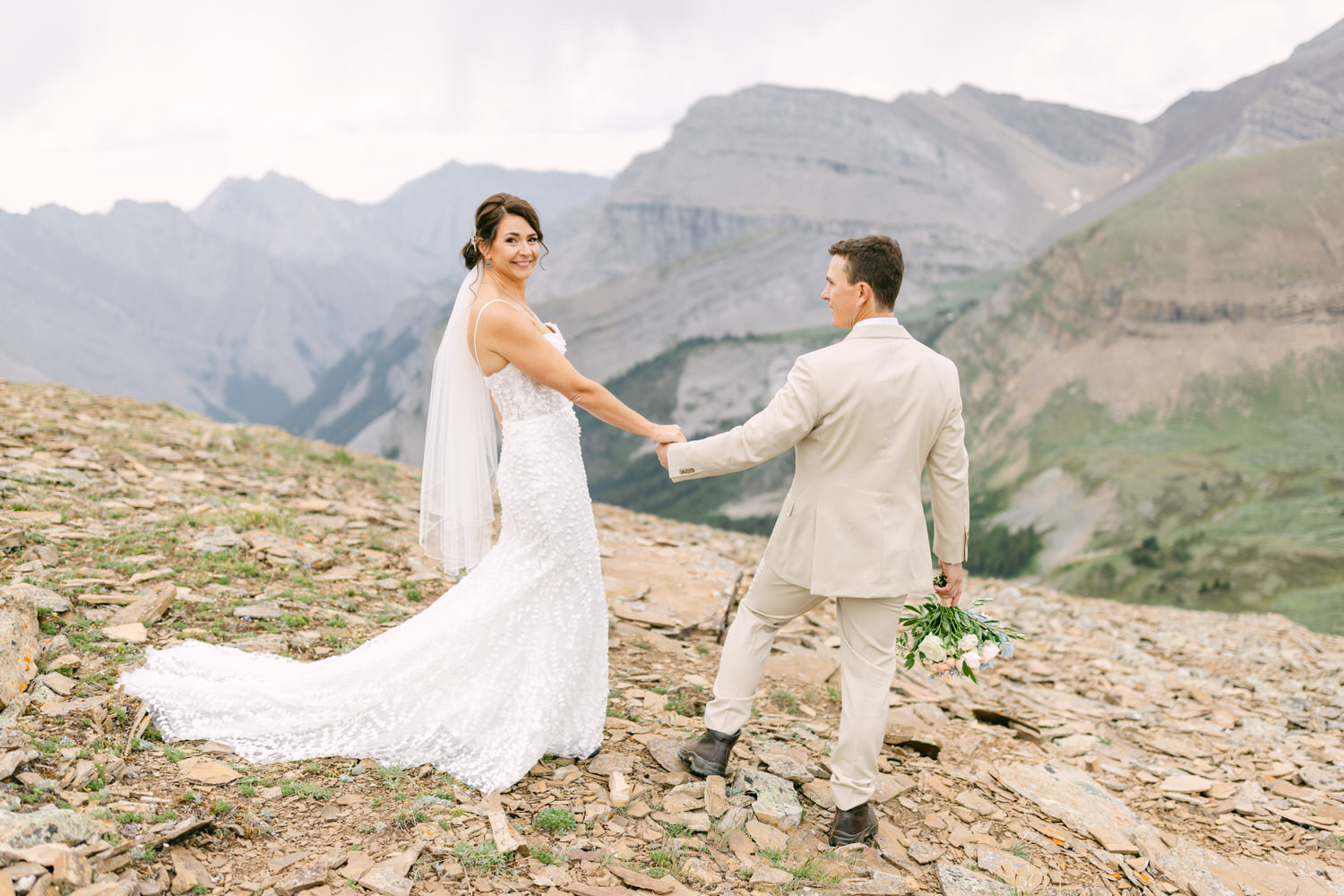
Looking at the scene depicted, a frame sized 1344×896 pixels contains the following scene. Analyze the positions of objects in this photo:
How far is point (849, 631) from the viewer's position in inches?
176

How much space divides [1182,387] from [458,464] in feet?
483

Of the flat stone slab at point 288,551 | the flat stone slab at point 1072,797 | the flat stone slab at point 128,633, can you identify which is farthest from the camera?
the flat stone slab at point 288,551

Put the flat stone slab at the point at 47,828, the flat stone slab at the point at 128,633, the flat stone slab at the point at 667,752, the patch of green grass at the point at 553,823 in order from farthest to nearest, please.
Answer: the flat stone slab at the point at 128,633 < the flat stone slab at the point at 667,752 < the patch of green grass at the point at 553,823 < the flat stone slab at the point at 47,828

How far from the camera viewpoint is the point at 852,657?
449cm

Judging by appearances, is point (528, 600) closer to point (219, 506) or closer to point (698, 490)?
point (219, 506)

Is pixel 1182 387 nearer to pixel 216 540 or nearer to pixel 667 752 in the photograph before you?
pixel 667 752

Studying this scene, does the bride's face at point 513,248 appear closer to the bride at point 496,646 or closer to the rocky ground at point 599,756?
the bride at point 496,646

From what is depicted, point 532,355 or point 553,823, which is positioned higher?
point 532,355

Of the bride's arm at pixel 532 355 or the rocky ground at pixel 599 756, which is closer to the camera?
the rocky ground at pixel 599 756

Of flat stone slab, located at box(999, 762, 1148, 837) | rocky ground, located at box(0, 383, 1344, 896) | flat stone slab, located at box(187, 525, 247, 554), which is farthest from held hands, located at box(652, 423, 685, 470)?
flat stone slab, located at box(187, 525, 247, 554)

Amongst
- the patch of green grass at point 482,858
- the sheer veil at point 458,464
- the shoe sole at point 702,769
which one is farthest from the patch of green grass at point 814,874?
the sheer veil at point 458,464

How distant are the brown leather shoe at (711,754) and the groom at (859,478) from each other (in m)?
0.57

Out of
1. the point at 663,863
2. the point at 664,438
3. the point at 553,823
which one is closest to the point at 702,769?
the point at 663,863

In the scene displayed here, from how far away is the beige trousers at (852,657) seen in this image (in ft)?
14.4
